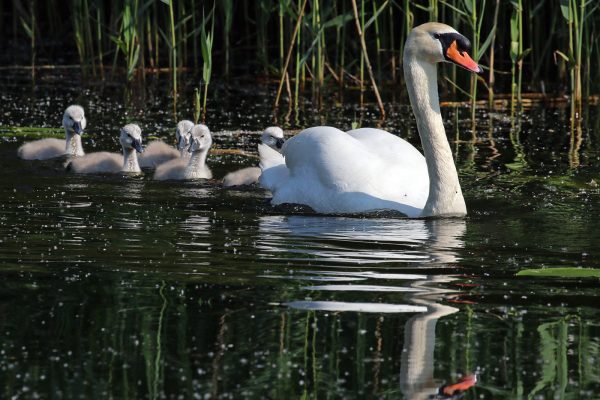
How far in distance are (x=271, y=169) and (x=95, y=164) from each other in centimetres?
157

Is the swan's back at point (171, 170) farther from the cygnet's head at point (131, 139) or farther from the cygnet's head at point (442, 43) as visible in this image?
the cygnet's head at point (442, 43)

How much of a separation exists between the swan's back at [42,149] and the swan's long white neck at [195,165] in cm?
136

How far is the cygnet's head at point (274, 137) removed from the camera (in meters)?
10.0

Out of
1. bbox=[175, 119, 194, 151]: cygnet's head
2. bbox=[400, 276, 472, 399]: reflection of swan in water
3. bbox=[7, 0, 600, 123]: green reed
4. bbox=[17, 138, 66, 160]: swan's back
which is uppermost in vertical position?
bbox=[7, 0, 600, 123]: green reed

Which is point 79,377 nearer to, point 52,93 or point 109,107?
point 109,107

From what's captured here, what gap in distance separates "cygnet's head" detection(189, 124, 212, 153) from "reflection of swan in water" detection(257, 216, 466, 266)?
186 cm

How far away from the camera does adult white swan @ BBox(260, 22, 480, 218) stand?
790 centimetres

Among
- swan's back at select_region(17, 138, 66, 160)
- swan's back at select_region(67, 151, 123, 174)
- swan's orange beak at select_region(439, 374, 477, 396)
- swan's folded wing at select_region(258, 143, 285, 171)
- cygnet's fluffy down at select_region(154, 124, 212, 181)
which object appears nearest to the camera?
swan's orange beak at select_region(439, 374, 477, 396)

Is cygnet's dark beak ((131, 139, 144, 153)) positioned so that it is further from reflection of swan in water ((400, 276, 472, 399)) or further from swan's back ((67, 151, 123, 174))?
reflection of swan in water ((400, 276, 472, 399))

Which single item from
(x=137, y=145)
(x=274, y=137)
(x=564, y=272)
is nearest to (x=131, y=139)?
(x=137, y=145)

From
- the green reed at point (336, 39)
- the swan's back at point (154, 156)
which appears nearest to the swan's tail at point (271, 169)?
the swan's back at point (154, 156)

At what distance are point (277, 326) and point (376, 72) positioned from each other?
1036cm

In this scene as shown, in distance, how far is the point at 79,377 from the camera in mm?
4488

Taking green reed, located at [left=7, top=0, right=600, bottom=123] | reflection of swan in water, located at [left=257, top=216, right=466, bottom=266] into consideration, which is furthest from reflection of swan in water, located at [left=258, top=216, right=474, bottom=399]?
green reed, located at [left=7, top=0, right=600, bottom=123]
